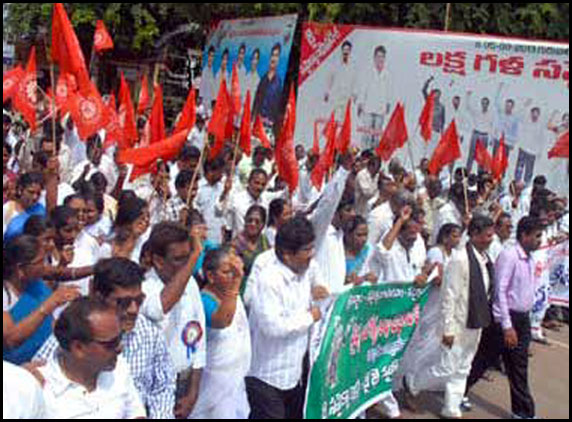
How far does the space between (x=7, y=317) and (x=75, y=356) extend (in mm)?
774

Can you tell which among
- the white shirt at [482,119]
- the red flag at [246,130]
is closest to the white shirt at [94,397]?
the red flag at [246,130]

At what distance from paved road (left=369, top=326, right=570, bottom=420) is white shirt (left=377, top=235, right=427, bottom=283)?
36.4 inches

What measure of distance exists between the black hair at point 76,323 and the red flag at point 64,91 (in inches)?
204

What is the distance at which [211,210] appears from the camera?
6.62m

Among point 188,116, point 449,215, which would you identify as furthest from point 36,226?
point 449,215

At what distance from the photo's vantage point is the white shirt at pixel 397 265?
538cm

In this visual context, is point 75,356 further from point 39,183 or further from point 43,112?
point 43,112

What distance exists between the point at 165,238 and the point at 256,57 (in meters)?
10.8

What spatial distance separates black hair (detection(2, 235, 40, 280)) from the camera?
337 cm

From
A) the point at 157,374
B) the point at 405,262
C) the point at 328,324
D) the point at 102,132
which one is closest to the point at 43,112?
the point at 102,132

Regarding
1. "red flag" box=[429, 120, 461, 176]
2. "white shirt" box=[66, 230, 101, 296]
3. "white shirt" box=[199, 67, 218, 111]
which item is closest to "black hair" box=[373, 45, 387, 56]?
"white shirt" box=[199, 67, 218, 111]

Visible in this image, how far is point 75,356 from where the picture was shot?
2562 millimetres

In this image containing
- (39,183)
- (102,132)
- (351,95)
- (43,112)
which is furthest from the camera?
(351,95)

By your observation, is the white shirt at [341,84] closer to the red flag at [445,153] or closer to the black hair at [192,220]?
the red flag at [445,153]
